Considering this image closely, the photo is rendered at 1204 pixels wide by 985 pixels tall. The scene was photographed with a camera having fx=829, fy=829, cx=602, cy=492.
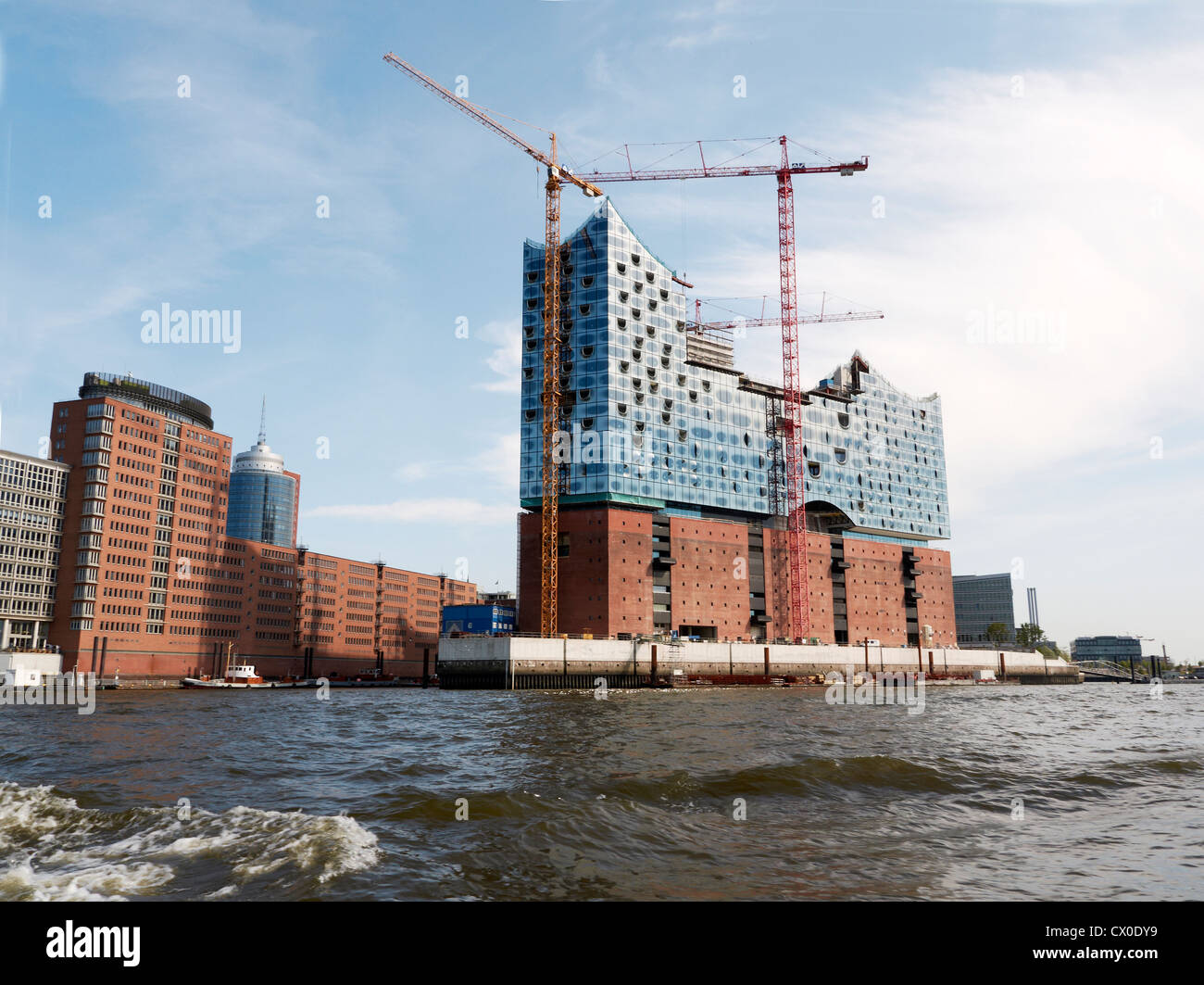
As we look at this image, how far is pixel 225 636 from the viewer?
16175 cm

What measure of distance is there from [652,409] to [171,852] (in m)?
115

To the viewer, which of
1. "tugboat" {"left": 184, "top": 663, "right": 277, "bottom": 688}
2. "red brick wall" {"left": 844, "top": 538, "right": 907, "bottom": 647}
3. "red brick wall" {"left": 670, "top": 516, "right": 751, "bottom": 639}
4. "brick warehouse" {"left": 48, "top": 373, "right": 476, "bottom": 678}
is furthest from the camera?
"red brick wall" {"left": 844, "top": 538, "right": 907, "bottom": 647}

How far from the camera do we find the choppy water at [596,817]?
567 inches

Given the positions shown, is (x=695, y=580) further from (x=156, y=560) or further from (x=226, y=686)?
(x=156, y=560)

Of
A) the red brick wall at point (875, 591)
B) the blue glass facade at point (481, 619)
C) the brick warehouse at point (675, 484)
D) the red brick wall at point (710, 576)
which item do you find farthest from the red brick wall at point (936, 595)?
the blue glass facade at point (481, 619)

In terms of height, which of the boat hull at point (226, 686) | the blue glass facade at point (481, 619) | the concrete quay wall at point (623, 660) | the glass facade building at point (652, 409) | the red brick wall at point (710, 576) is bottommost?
the boat hull at point (226, 686)

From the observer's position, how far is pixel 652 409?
420 ft

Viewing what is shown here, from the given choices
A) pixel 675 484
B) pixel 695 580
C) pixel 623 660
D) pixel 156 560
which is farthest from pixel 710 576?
pixel 156 560

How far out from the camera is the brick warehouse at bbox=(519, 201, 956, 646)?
11994 centimetres

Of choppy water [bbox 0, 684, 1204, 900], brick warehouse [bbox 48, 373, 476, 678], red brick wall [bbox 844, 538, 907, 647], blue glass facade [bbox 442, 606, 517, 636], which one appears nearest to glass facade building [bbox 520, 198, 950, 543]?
red brick wall [bbox 844, 538, 907, 647]

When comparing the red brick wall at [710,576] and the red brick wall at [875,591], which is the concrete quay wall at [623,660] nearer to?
the red brick wall at [710,576]

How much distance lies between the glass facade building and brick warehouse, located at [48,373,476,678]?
72.4m

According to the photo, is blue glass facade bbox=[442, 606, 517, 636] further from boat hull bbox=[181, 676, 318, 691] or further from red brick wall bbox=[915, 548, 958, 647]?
red brick wall bbox=[915, 548, 958, 647]

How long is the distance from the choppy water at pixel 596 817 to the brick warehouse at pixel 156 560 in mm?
108912
